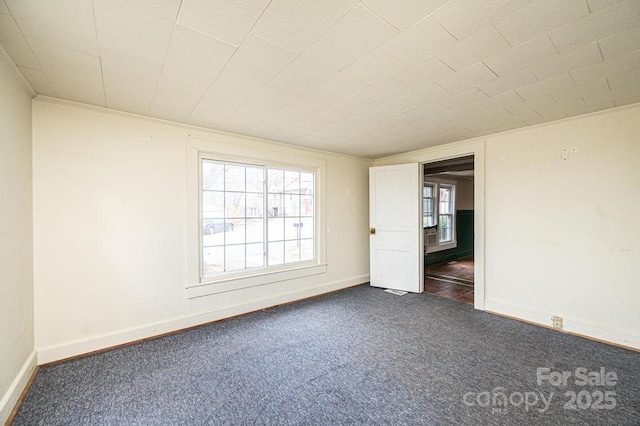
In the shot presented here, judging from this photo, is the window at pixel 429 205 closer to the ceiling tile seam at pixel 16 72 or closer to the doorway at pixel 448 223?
the doorway at pixel 448 223

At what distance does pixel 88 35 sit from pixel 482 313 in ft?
15.0

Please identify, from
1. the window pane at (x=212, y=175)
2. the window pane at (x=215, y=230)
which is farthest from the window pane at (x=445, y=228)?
the window pane at (x=212, y=175)

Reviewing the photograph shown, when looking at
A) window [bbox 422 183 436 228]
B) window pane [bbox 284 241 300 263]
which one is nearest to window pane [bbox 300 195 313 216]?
window pane [bbox 284 241 300 263]

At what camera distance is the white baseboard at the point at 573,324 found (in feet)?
8.46

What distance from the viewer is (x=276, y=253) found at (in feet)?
12.8

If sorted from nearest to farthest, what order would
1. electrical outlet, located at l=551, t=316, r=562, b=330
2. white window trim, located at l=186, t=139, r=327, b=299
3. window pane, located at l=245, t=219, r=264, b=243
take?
electrical outlet, located at l=551, t=316, r=562, b=330 < white window trim, located at l=186, t=139, r=327, b=299 < window pane, located at l=245, t=219, r=264, b=243

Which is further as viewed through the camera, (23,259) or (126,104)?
(126,104)

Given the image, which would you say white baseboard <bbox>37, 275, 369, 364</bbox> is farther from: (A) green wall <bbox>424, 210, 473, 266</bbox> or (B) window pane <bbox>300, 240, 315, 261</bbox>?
(A) green wall <bbox>424, 210, 473, 266</bbox>

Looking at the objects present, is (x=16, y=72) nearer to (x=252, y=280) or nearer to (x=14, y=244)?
(x=14, y=244)

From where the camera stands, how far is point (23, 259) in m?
2.08

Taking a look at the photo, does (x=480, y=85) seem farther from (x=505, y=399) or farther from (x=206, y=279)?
(x=206, y=279)

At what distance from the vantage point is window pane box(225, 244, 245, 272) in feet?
11.3

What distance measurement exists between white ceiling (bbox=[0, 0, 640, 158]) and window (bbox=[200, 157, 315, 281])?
3.02 ft

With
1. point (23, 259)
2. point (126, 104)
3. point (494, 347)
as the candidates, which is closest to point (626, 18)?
point (494, 347)
